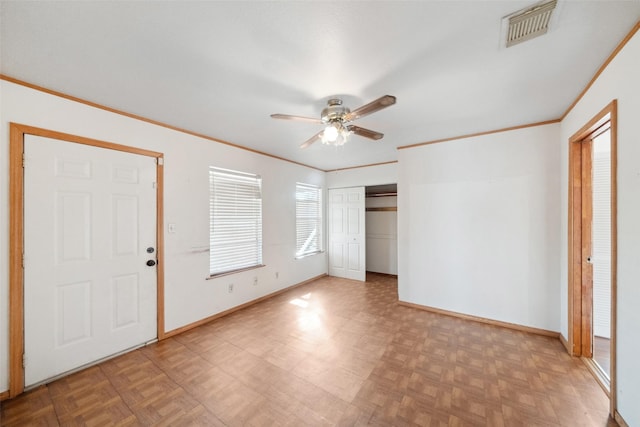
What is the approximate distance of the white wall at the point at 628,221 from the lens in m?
1.42

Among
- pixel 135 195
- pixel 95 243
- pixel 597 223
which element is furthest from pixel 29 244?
pixel 597 223

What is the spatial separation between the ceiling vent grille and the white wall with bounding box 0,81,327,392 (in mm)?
3257

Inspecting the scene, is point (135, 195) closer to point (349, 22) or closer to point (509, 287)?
point (349, 22)

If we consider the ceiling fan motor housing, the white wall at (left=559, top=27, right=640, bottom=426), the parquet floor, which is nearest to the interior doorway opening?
the parquet floor

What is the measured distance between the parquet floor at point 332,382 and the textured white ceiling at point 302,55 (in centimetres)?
250

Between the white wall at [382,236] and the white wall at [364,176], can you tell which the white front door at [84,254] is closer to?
the white wall at [364,176]

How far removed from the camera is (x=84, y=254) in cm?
222

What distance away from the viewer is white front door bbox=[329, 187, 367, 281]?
516cm

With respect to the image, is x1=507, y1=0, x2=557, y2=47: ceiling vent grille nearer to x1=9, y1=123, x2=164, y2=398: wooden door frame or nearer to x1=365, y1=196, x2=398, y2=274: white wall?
x1=9, y1=123, x2=164, y2=398: wooden door frame

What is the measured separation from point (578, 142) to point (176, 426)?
428cm

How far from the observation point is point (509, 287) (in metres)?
2.97

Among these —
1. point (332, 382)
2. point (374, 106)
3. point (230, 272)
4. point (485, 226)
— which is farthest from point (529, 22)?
point (230, 272)

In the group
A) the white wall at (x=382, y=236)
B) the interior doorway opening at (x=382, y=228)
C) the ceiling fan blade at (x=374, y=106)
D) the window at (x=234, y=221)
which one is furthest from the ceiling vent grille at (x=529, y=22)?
the white wall at (x=382, y=236)

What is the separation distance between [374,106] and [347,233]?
3806mm
